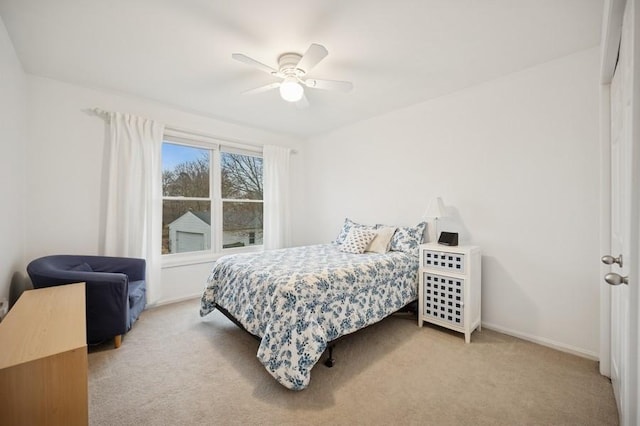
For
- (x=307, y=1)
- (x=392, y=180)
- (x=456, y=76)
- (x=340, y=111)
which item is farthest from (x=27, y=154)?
(x=456, y=76)

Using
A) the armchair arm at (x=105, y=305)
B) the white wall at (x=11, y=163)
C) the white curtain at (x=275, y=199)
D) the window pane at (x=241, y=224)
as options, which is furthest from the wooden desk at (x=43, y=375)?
the white curtain at (x=275, y=199)

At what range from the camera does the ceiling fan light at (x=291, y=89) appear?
7.13ft

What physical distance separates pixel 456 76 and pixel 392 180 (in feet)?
4.37

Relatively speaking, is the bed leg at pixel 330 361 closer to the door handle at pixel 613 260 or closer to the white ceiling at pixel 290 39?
the door handle at pixel 613 260

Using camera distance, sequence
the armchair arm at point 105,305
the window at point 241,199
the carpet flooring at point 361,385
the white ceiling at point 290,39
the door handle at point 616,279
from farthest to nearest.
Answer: the window at point 241,199, the armchair arm at point 105,305, the white ceiling at point 290,39, the carpet flooring at point 361,385, the door handle at point 616,279

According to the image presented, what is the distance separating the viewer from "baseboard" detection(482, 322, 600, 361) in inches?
82.7

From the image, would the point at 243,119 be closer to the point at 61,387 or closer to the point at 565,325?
the point at 61,387

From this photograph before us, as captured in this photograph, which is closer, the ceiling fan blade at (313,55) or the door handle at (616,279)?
the door handle at (616,279)

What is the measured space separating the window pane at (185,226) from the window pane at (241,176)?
1.37 feet

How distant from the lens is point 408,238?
119 inches

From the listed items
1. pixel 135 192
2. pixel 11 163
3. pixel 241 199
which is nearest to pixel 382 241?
pixel 241 199

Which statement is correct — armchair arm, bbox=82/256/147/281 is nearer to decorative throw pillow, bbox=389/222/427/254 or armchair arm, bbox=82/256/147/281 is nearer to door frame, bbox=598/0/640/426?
decorative throw pillow, bbox=389/222/427/254

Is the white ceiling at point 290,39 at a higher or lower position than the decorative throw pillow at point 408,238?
higher

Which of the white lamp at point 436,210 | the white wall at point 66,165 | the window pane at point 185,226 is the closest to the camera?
the white wall at point 66,165
